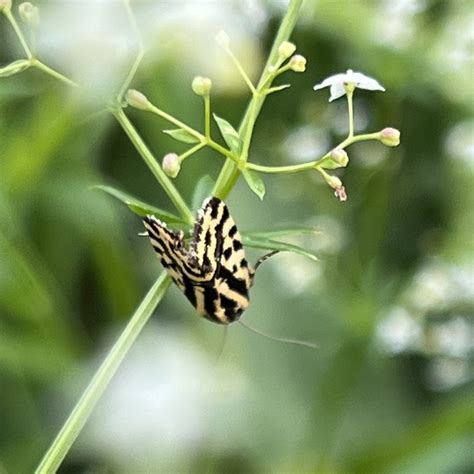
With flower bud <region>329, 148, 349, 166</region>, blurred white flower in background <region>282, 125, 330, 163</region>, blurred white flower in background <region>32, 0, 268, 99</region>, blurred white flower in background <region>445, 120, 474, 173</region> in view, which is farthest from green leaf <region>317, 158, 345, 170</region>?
blurred white flower in background <region>445, 120, 474, 173</region>

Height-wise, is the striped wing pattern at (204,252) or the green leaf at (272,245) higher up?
the green leaf at (272,245)

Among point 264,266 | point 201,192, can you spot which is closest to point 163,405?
point 264,266

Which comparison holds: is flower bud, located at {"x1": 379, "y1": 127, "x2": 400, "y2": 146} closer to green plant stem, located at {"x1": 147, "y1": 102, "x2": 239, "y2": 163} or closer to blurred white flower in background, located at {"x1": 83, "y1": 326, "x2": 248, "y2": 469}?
green plant stem, located at {"x1": 147, "y1": 102, "x2": 239, "y2": 163}

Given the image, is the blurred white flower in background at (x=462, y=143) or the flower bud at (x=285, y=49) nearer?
the flower bud at (x=285, y=49)

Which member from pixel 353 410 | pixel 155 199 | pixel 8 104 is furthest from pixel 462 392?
pixel 8 104

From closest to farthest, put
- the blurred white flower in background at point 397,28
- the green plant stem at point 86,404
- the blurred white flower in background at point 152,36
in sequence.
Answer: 1. the green plant stem at point 86,404
2. the blurred white flower in background at point 152,36
3. the blurred white flower in background at point 397,28

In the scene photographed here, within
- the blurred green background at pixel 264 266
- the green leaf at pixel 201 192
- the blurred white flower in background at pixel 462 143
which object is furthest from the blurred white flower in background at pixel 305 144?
the green leaf at pixel 201 192

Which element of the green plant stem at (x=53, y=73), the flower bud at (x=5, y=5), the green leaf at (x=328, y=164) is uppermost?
the green leaf at (x=328, y=164)

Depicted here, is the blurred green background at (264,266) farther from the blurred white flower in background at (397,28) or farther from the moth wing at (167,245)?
the moth wing at (167,245)
